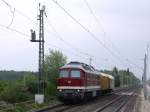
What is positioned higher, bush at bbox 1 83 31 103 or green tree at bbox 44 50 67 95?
green tree at bbox 44 50 67 95

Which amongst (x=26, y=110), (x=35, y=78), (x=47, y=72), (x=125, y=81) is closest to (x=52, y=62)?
(x=47, y=72)

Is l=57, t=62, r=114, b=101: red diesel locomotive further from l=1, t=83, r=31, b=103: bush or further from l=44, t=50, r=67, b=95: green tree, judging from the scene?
l=44, t=50, r=67, b=95: green tree

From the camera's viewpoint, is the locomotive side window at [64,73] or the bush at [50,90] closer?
the locomotive side window at [64,73]

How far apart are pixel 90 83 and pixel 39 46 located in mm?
7751

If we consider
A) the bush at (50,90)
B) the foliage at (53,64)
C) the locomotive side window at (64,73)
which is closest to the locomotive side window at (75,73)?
the locomotive side window at (64,73)

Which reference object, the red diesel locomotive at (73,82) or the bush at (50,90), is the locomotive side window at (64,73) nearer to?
the red diesel locomotive at (73,82)

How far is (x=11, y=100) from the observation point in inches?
1479

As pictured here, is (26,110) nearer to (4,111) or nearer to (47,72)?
(4,111)

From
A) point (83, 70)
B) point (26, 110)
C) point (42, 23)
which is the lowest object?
point (26, 110)

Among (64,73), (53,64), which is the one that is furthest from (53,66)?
(64,73)

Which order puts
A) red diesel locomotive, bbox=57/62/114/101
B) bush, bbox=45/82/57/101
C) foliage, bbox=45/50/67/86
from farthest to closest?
1. foliage, bbox=45/50/67/86
2. bush, bbox=45/82/57/101
3. red diesel locomotive, bbox=57/62/114/101

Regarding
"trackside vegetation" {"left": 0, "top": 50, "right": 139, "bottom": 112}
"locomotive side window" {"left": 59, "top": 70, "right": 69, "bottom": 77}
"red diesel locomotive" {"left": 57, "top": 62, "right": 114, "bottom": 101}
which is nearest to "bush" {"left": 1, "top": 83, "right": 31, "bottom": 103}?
"trackside vegetation" {"left": 0, "top": 50, "right": 139, "bottom": 112}

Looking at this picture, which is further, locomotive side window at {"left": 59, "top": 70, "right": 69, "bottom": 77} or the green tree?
the green tree

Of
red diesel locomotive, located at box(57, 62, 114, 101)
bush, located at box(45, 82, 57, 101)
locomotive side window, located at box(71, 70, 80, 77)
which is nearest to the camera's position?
red diesel locomotive, located at box(57, 62, 114, 101)
